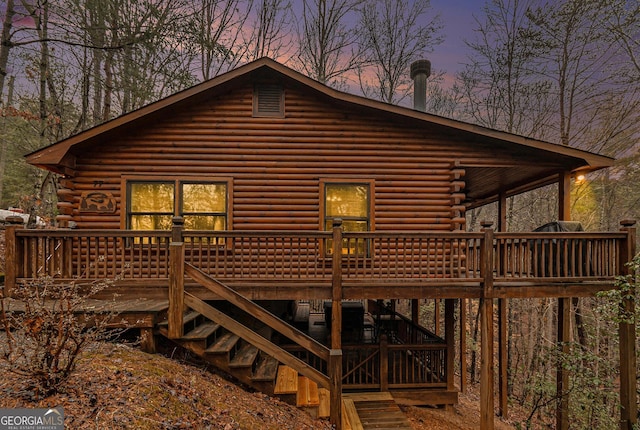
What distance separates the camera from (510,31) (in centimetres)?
1467

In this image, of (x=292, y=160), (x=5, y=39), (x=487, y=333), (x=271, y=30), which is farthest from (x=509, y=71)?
(x=5, y=39)

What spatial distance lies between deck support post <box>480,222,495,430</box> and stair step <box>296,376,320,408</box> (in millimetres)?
3383

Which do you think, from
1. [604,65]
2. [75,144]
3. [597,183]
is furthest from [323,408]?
[597,183]

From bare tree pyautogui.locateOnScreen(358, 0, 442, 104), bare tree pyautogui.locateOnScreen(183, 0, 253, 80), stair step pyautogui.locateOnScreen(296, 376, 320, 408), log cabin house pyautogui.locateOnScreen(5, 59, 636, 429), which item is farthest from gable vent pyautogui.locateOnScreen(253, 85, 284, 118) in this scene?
bare tree pyautogui.locateOnScreen(358, 0, 442, 104)

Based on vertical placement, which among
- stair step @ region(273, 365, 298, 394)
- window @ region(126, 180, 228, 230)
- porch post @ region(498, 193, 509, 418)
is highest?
window @ region(126, 180, 228, 230)

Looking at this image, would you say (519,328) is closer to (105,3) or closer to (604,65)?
(604,65)

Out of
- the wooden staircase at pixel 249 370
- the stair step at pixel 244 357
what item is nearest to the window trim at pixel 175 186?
the wooden staircase at pixel 249 370

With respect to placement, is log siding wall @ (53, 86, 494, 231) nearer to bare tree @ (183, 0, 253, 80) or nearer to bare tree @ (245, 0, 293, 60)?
bare tree @ (183, 0, 253, 80)

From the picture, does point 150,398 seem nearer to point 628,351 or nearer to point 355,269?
point 355,269

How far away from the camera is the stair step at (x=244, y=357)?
519 cm

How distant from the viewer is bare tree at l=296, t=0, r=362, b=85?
53.9 ft

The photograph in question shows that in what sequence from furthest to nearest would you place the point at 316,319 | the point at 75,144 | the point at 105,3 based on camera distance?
the point at 316,319
the point at 105,3
the point at 75,144

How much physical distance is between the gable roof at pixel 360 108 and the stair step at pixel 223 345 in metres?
5.52

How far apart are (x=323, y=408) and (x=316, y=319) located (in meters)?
8.12
